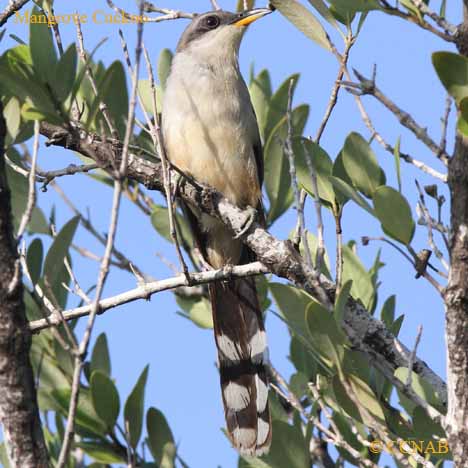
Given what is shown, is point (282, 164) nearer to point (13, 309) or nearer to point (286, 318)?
point (286, 318)

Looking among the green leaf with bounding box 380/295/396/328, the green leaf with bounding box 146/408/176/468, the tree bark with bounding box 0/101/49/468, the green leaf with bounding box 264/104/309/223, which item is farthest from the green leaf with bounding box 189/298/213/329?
the tree bark with bounding box 0/101/49/468

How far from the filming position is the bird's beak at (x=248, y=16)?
5488 mm

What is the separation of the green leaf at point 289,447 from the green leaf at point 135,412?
0.70 meters

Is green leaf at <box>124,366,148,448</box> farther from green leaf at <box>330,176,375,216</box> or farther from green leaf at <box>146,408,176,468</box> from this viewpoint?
green leaf at <box>330,176,375,216</box>

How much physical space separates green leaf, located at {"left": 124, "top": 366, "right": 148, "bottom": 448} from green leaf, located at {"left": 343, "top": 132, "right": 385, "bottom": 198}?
1.35 meters

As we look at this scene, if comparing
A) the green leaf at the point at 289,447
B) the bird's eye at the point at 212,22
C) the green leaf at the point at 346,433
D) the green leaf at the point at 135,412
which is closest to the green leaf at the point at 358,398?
the green leaf at the point at 289,447

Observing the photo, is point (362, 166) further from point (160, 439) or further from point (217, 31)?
point (217, 31)

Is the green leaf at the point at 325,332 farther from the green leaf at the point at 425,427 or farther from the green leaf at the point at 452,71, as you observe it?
the green leaf at the point at 452,71

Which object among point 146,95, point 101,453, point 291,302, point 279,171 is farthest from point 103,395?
point 146,95

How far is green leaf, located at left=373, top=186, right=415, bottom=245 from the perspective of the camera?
293 cm

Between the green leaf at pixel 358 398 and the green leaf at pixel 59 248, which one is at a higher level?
the green leaf at pixel 59 248

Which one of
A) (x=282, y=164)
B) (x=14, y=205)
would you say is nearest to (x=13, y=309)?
(x=14, y=205)

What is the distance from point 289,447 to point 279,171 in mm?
1608

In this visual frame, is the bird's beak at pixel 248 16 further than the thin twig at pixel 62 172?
Yes
